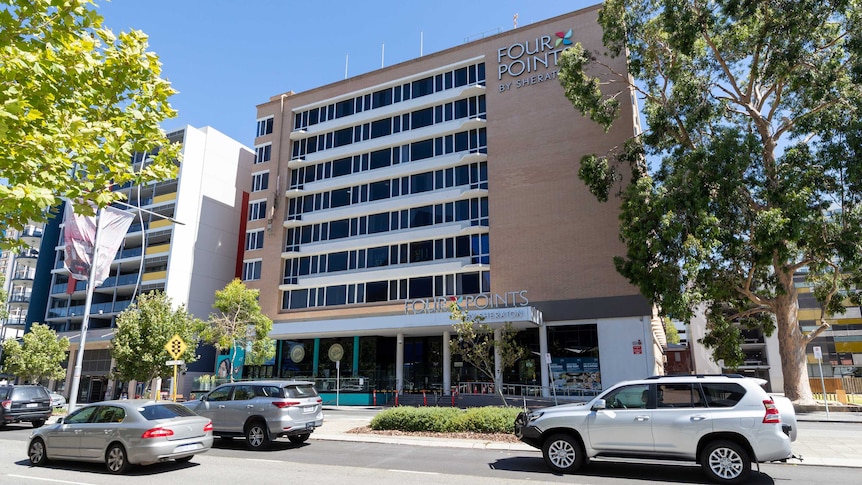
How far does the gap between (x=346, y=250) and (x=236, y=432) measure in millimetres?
26646

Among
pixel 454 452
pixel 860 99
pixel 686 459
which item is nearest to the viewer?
pixel 686 459

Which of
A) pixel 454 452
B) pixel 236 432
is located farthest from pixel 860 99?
pixel 236 432

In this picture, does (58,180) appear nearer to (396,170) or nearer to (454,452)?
(454,452)

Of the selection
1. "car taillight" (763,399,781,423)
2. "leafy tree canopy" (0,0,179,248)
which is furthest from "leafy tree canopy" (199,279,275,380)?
"car taillight" (763,399,781,423)

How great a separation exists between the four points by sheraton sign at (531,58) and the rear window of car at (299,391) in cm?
2734

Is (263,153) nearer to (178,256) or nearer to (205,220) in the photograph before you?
(205,220)

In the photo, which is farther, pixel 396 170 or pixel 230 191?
pixel 230 191

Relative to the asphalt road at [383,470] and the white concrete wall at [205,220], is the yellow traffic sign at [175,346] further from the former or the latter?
the white concrete wall at [205,220]

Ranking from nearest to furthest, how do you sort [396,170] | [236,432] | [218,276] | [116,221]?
[236,432]
[116,221]
[396,170]
[218,276]

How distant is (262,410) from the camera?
47.5 feet

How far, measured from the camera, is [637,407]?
33.5 ft

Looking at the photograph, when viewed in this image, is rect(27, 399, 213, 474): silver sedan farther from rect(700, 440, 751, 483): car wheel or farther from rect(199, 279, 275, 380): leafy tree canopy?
rect(199, 279, 275, 380): leafy tree canopy

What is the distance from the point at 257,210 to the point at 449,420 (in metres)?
33.6

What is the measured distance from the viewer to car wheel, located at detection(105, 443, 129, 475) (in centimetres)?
1115
